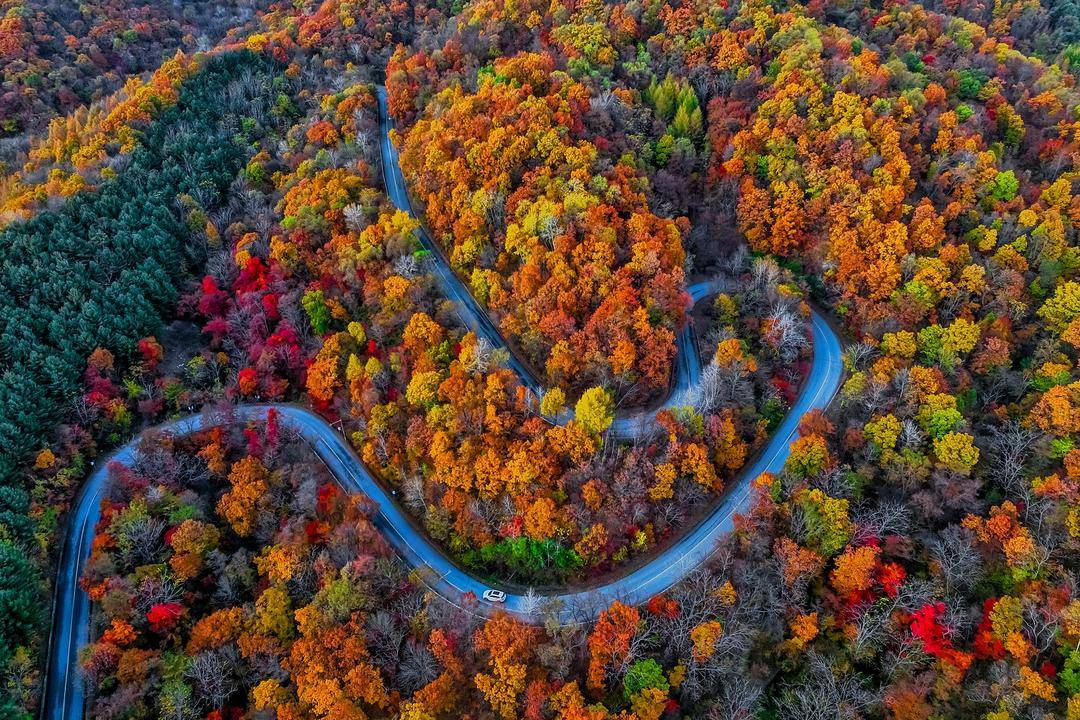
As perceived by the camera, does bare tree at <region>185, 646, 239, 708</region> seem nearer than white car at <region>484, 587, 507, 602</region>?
Yes

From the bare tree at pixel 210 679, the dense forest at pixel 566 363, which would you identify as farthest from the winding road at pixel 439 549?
the bare tree at pixel 210 679

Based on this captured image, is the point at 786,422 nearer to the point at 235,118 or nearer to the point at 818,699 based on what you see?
the point at 818,699

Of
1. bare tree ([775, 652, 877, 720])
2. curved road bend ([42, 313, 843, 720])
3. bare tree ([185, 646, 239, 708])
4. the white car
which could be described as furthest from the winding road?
bare tree ([775, 652, 877, 720])

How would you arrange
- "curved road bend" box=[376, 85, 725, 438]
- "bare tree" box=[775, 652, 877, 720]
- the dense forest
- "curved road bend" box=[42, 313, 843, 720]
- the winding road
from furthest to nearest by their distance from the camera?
"curved road bend" box=[376, 85, 725, 438] < the winding road < "curved road bend" box=[42, 313, 843, 720] < the dense forest < "bare tree" box=[775, 652, 877, 720]

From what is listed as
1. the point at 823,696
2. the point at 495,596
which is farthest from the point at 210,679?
the point at 823,696

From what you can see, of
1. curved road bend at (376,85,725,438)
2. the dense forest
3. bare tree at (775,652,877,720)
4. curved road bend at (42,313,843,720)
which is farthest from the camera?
curved road bend at (376,85,725,438)

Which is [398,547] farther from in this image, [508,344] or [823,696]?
[823,696]

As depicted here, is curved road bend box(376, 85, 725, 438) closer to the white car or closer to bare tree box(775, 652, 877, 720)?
the white car
